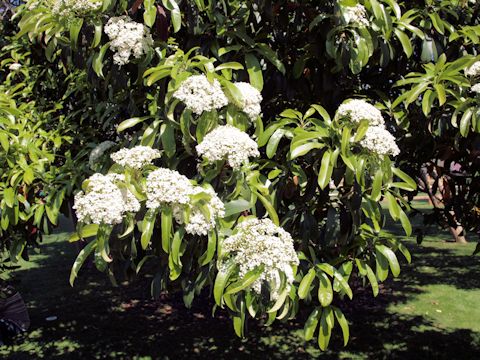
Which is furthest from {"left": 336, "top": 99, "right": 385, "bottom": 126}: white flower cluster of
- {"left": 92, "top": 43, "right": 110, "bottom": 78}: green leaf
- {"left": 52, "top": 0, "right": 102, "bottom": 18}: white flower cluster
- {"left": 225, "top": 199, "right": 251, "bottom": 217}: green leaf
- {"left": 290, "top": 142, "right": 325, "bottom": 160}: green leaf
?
{"left": 52, "top": 0, "right": 102, "bottom": 18}: white flower cluster

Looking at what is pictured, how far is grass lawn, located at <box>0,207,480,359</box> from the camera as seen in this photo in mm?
5273

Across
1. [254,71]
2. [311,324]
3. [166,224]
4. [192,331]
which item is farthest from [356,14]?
[192,331]

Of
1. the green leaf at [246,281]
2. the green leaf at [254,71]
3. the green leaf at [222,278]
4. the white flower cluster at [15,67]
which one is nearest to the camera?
the green leaf at [246,281]

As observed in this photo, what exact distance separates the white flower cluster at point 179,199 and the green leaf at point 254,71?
2.60 ft

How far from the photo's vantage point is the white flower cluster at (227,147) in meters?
1.85

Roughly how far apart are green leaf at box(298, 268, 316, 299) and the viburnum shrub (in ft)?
0.05

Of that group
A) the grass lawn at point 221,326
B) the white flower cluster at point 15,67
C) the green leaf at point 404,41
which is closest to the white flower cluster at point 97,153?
the green leaf at point 404,41

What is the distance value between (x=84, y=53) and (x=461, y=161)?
2359 mm

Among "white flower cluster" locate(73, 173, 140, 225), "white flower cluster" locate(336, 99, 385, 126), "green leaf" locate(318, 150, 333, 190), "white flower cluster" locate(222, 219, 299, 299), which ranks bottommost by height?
"white flower cluster" locate(222, 219, 299, 299)

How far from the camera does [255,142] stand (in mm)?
2029

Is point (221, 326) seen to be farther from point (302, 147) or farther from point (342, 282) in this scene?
point (302, 147)

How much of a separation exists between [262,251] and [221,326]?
4807mm

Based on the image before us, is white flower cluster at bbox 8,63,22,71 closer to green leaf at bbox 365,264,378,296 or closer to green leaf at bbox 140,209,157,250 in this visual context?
green leaf at bbox 140,209,157,250

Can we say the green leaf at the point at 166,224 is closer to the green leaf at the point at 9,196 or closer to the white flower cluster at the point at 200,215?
the white flower cluster at the point at 200,215
